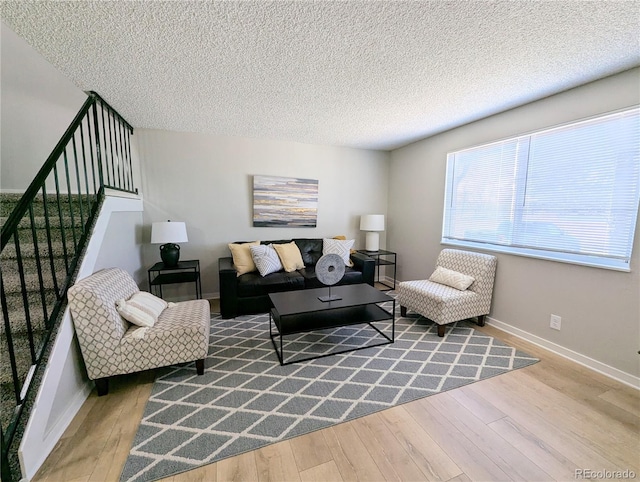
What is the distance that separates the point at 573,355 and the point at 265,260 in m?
3.25

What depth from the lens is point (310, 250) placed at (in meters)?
4.05

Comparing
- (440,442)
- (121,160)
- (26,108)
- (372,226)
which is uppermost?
(26,108)

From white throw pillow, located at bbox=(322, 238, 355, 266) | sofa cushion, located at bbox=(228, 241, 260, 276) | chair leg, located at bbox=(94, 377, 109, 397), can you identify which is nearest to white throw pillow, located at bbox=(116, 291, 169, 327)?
chair leg, located at bbox=(94, 377, 109, 397)

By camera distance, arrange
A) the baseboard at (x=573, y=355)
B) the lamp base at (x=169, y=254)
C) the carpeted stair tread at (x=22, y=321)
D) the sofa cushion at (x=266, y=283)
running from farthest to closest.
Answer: the lamp base at (x=169, y=254), the sofa cushion at (x=266, y=283), the baseboard at (x=573, y=355), the carpeted stair tread at (x=22, y=321)

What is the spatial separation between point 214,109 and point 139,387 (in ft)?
8.75

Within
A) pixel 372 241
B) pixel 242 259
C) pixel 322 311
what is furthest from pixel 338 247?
pixel 322 311

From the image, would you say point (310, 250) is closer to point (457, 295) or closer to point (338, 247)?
point (338, 247)

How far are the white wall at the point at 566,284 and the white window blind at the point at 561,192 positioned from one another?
95 millimetres

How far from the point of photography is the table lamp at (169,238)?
311cm

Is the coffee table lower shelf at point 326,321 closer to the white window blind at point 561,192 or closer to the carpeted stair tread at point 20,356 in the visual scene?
the carpeted stair tread at point 20,356

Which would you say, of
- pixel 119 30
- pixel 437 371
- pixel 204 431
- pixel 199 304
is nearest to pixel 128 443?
pixel 204 431

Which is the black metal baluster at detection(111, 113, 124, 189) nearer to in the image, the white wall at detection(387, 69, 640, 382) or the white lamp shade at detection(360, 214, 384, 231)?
the white lamp shade at detection(360, 214, 384, 231)

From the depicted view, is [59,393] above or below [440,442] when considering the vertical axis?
above

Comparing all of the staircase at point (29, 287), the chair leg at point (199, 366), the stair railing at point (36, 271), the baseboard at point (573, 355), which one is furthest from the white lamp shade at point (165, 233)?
the baseboard at point (573, 355)
